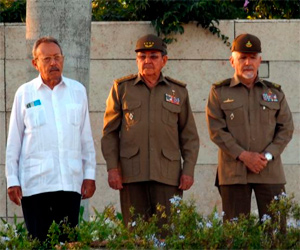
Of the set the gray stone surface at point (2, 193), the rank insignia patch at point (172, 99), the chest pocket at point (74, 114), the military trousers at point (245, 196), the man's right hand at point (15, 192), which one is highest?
the rank insignia patch at point (172, 99)

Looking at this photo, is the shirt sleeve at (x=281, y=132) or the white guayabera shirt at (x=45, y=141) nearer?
the white guayabera shirt at (x=45, y=141)

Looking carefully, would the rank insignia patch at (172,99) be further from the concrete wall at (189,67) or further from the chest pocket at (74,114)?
the concrete wall at (189,67)

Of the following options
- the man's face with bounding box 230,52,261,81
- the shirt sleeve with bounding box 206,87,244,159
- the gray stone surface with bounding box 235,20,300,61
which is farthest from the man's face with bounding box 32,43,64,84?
the gray stone surface with bounding box 235,20,300,61

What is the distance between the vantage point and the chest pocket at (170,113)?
22.9 ft

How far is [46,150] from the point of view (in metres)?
6.29

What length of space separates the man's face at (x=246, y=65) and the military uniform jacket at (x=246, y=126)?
80 millimetres

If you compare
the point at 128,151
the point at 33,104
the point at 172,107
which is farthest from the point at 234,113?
the point at 33,104

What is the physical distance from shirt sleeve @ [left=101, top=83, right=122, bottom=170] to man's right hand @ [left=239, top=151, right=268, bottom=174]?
90 cm

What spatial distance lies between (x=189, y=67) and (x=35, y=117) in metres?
3.36

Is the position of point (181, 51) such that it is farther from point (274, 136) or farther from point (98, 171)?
point (274, 136)

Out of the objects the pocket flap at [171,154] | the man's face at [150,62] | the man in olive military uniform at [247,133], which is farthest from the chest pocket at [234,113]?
the man's face at [150,62]

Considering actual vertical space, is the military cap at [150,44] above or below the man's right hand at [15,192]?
above

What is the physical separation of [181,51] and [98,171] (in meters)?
1.40

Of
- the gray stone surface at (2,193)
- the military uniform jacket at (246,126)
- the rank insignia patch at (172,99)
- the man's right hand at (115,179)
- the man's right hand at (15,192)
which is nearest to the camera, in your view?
the man's right hand at (15,192)
